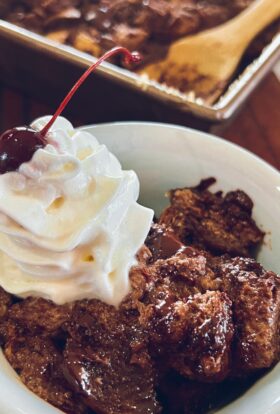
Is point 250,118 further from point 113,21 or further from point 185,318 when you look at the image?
point 185,318

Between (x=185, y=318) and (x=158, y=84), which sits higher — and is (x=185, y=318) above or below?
above

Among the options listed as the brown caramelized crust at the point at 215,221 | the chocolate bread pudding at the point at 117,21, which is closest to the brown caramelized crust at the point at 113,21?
the chocolate bread pudding at the point at 117,21

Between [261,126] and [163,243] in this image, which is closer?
[163,243]

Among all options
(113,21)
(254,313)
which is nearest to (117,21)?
(113,21)

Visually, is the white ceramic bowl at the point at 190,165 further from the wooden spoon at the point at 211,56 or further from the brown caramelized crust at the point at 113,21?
the brown caramelized crust at the point at 113,21

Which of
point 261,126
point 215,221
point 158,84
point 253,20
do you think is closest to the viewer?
point 215,221

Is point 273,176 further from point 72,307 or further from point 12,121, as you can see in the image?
point 12,121

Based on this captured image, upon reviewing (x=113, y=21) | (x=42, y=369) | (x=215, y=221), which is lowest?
(x=113, y=21)

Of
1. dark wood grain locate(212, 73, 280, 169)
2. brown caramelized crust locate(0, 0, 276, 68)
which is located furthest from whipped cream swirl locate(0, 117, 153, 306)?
brown caramelized crust locate(0, 0, 276, 68)
